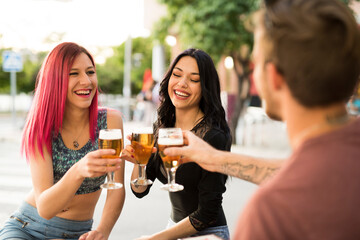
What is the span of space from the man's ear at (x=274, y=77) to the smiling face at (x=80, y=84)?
1580 mm

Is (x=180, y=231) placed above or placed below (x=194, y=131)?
below

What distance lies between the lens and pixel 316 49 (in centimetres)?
102

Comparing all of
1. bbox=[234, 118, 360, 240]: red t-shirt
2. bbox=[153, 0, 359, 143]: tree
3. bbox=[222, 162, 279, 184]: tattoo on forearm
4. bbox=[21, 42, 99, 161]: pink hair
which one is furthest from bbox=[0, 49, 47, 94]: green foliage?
bbox=[234, 118, 360, 240]: red t-shirt

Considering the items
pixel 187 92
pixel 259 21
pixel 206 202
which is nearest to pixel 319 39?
pixel 259 21

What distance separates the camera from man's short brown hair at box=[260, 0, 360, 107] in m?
1.03

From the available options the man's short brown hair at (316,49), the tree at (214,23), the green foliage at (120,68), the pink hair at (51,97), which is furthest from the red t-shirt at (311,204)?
the green foliage at (120,68)

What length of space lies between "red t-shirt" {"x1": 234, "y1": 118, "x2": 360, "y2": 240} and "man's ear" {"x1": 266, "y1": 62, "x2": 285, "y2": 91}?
0.27 meters

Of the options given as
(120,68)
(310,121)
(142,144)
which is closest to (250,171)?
(142,144)

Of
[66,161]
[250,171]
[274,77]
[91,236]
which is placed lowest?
[91,236]

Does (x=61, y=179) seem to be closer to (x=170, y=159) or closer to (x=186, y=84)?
(x=170, y=159)

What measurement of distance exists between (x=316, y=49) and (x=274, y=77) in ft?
0.50

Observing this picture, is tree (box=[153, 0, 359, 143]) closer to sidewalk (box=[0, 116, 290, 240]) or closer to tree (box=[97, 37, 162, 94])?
sidewalk (box=[0, 116, 290, 240])

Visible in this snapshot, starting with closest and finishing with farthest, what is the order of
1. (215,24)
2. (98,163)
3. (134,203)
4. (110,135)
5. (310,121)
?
(310,121) < (98,163) < (110,135) < (134,203) < (215,24)

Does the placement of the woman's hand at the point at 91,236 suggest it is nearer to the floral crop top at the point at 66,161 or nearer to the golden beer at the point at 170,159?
the floral crop top at the point at 66,161
